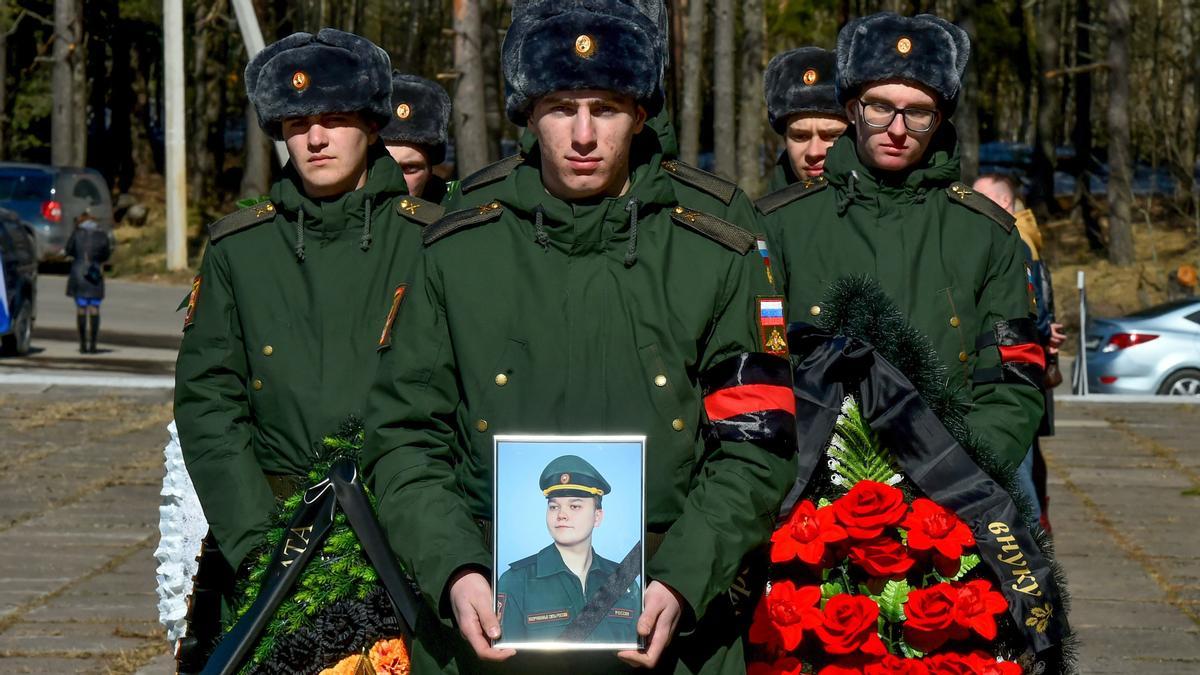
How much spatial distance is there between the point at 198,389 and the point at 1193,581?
582cm

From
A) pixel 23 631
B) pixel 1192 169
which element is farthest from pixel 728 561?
pixel 1192 169

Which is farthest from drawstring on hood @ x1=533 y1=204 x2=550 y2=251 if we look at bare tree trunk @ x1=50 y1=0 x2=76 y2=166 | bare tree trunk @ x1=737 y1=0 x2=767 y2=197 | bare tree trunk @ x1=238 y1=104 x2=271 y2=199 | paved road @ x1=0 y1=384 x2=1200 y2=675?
bare tree trunk @ x1=50 y1=0 x2=76 y2=166

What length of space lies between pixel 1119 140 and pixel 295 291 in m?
29.9

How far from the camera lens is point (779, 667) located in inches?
164

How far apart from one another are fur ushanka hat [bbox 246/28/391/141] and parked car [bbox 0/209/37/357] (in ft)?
51.4

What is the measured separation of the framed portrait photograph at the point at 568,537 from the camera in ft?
9.95

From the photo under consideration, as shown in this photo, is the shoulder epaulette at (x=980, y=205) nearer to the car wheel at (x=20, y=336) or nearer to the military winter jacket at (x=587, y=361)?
the military winter jacket at (x=587, y=361)

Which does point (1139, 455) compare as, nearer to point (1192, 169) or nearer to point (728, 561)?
point (728, 561)

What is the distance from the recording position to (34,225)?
31.8 meters

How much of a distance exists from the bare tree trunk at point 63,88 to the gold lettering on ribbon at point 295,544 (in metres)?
37.2

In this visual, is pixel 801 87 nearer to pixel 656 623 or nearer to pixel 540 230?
pixel 540 230

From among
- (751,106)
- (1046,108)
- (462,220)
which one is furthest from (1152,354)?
(1046,108)

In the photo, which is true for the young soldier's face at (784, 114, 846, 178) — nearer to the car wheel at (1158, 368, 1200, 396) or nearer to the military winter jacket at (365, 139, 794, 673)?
the military winter jacket at (365, 139, 794, 673)

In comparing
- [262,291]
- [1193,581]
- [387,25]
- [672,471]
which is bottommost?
[1193,581]
